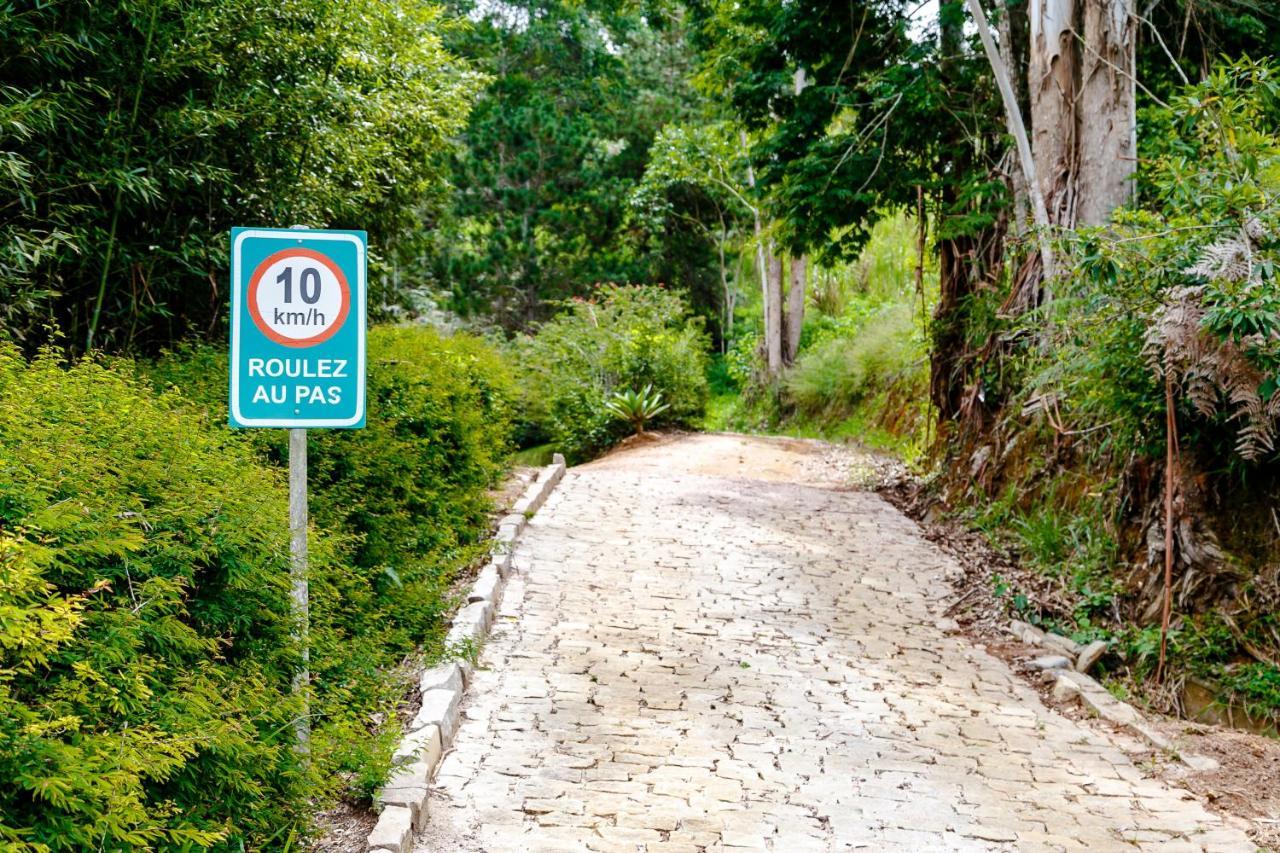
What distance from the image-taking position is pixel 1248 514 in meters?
5.89

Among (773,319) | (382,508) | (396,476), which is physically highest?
(773,319)

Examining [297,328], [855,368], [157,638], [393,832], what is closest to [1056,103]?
[297,328]

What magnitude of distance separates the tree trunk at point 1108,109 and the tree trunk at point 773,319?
509 inches

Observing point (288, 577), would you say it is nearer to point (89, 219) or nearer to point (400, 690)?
point (400, 690)

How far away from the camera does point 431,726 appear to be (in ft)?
15.4

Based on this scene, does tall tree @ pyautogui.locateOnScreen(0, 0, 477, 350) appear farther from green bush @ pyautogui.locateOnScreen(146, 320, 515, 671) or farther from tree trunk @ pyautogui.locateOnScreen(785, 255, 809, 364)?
tree trunk @ pyautogui.locateOnScreen(785, 255, 809, 364)

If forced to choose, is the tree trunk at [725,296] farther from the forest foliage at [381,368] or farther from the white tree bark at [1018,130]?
the white tree bark at [1018,130]

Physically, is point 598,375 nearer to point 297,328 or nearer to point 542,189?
point 542,189

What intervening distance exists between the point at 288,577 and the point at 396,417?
133 inches

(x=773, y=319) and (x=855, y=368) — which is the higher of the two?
(x=773, y=319)

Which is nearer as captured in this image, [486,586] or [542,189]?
[486,586]

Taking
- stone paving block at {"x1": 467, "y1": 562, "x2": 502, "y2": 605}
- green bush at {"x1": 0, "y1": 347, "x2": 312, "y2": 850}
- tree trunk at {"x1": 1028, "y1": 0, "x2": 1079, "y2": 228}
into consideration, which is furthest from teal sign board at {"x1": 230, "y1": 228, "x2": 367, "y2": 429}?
tree trunk at {"x1": 1028, "y1": 0, "x2": 1079, "y2": 228}

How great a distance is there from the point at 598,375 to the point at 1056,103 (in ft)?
31.7

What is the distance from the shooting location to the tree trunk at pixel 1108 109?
7.79 m
